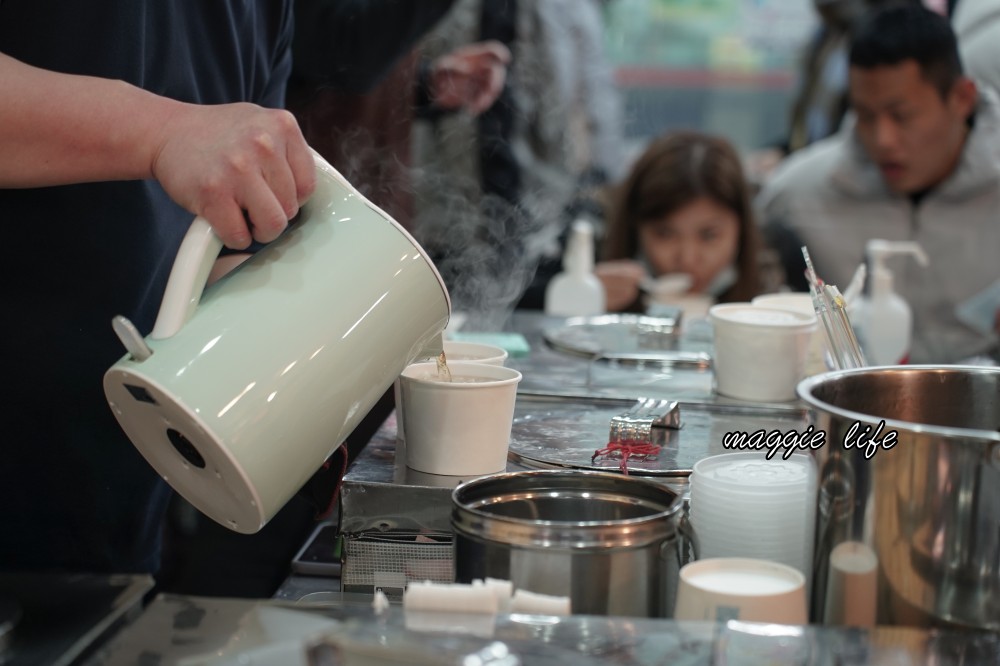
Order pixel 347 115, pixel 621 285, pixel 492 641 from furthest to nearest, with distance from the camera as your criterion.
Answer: pixel 621 285, pixel 347 115, pixel 492 641

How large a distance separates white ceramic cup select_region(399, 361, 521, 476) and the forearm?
0.34 metres

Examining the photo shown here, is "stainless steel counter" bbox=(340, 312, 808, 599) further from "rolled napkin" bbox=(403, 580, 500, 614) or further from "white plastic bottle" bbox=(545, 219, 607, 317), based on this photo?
"white plastic bottle" bbox=(545, 219, 607, 317)

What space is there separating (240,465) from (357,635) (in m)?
0.20

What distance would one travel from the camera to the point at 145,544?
1487 mm

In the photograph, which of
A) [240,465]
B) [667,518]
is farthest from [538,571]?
[240,465]

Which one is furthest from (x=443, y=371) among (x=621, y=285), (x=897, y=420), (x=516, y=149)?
(x=516, y=149)

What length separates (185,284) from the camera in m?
0.91

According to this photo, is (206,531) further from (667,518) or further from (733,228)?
(667,518)

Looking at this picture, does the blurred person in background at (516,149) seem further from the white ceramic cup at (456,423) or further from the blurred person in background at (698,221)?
the white ceramic cup at (456,423)

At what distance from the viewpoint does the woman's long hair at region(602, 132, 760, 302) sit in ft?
9.97

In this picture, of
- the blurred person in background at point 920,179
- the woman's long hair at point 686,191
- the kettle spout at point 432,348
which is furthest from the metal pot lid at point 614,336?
the blurred person in background at point 920,179

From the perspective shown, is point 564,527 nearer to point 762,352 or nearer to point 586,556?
point 586,556

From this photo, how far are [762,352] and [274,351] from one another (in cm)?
77

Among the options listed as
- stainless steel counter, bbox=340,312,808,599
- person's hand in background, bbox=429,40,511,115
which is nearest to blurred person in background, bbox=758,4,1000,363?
person's hand in background, bbox=429,40,511,115
